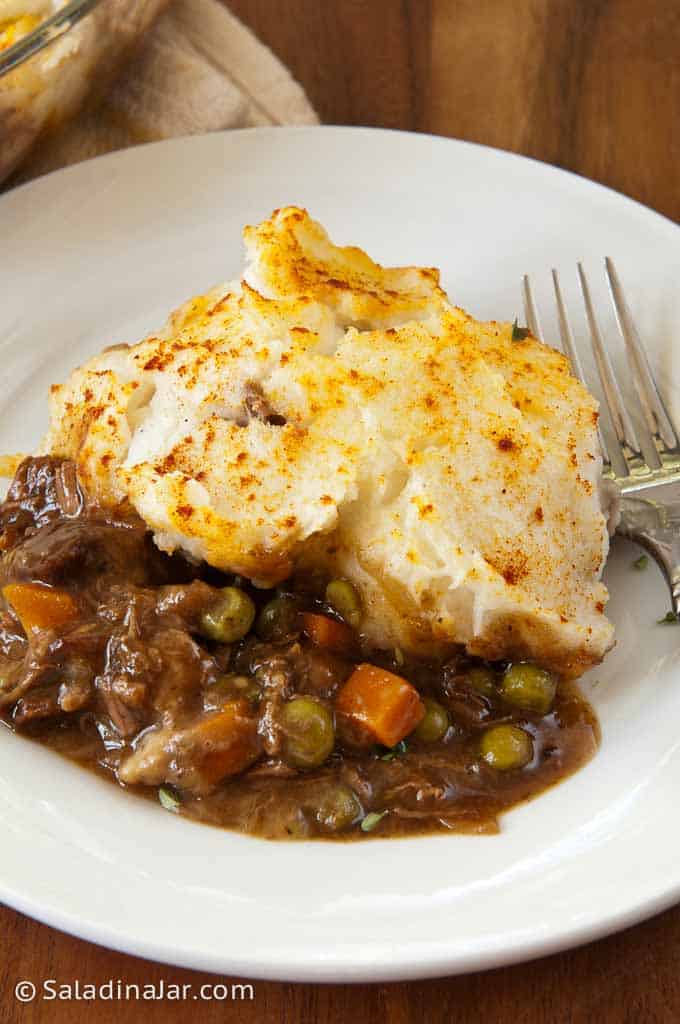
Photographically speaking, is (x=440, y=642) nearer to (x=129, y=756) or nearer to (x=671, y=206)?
(x=129, y=756)

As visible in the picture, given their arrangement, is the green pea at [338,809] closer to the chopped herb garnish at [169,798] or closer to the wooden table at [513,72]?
the chopped herb garnish at [169,798]

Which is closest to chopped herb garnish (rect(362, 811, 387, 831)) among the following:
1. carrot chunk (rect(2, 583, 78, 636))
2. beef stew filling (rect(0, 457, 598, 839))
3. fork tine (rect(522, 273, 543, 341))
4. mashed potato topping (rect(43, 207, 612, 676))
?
beef stew filling (rect(0, 457, 598, 839))

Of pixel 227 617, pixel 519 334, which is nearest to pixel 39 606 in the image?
pixel 227 617

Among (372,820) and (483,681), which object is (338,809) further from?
(483,681)

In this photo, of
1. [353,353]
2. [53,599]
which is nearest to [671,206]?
[353,353]

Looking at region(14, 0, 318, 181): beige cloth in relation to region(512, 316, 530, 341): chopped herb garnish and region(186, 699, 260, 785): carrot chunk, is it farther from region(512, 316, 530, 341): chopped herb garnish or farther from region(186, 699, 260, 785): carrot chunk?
region(186, 699, 260, 785): carrot chunk

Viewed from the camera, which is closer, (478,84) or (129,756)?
(129,756)

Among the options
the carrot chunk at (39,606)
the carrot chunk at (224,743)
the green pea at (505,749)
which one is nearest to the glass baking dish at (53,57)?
the carrot chunk at (39,606)
